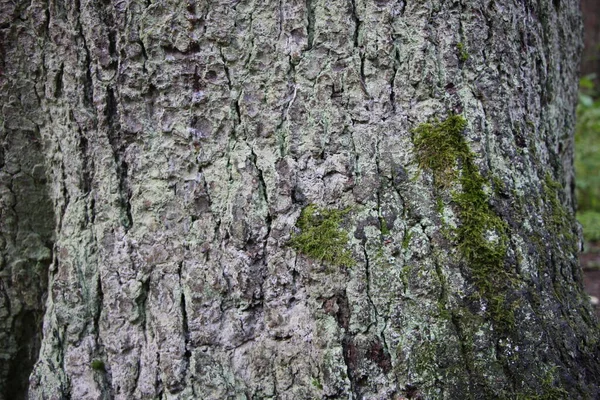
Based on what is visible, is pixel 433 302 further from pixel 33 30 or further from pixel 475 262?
pixel 33 30

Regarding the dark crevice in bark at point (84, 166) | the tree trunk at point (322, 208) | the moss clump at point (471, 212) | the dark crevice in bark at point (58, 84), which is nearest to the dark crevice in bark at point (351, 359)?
the tree trunk at point (322, 208)

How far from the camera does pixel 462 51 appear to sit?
1592 millimetres

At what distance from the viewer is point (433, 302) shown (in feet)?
4.97

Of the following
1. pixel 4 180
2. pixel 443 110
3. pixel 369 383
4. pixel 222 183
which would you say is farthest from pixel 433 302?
pixel 4 180

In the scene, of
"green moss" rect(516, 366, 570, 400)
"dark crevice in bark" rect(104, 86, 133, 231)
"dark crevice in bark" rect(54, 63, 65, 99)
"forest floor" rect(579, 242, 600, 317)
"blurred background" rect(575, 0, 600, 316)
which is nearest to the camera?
"green moss" rect(516, 366, 570, 400)

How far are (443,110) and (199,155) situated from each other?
2.62 ft

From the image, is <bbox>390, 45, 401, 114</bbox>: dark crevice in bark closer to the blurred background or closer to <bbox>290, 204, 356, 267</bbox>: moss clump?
<bbox>290, 204, 356, 267</bbox>: moss clump

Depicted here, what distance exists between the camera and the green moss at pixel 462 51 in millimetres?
1588

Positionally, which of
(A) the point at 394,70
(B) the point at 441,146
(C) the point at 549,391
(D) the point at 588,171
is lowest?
(C) the point at 549,391

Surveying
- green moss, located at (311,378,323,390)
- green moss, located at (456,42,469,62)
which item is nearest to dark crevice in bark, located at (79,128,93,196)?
green moss, located at (311,378,323,390)

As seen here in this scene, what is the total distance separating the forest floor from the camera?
4379 mm

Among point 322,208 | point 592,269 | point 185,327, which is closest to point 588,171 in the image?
point 592,269

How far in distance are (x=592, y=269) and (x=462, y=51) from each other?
4468 millimetres

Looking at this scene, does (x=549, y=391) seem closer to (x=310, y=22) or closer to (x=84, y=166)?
(x=310, y=22)
